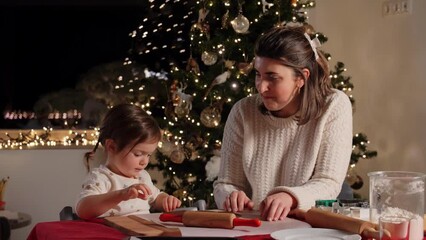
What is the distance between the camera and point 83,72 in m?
4.98

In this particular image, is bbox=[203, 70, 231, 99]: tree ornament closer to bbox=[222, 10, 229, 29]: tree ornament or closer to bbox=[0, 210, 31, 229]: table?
bbox=[222, 10, 229, 29]: tree ornament

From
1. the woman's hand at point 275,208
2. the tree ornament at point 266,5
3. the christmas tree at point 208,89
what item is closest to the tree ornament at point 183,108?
the christmas tree at point 208,89

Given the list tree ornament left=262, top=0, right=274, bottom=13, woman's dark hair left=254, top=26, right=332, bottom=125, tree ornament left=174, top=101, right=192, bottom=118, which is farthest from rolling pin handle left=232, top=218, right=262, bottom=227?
tree ornament left=262, top=0, right=274, bottom=13

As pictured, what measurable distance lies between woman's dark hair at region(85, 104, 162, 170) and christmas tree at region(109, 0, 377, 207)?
1730 millimetres

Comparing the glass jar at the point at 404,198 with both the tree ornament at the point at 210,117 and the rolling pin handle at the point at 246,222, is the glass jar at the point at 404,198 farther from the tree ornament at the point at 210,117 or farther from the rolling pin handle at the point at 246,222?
the tree ornament at the point at 210,117

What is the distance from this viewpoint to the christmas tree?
13.4ft

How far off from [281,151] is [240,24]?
5.66 ft

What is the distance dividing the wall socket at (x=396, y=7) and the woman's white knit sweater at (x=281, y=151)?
2.19 meters

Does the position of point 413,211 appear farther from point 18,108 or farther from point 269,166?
point 18,108

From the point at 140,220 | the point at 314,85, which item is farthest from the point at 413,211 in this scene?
the point at 314,85

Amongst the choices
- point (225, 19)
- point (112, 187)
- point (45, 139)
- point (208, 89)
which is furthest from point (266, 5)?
point (112, 187)

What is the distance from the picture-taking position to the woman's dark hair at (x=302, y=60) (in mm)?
2176

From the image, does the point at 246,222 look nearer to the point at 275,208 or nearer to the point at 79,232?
the point at 275,208

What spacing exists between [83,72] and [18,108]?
18.5 inches
